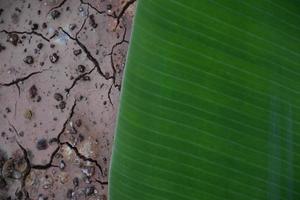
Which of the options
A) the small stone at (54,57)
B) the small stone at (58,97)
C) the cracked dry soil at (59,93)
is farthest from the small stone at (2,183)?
the small stone at (54,57)

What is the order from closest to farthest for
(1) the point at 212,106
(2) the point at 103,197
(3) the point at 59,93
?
(1) the point at 212,106 → (2) the point at 103,197 → (3) the point at 59,93

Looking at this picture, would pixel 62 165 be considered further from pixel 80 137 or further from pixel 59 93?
pixel 59 93

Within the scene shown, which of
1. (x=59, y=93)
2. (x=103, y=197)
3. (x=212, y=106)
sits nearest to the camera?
(x=212, y=106)

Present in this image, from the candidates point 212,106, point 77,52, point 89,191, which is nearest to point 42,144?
point 89,191

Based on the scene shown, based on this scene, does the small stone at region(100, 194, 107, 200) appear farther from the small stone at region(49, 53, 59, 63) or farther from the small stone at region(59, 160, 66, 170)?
the small stone at region(49, 53, 59, 63)

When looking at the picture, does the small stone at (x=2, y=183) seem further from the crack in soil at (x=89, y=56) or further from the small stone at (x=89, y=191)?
the crack in soil at (x=89, y=56)

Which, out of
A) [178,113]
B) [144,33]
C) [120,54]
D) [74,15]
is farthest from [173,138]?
[74,15]
